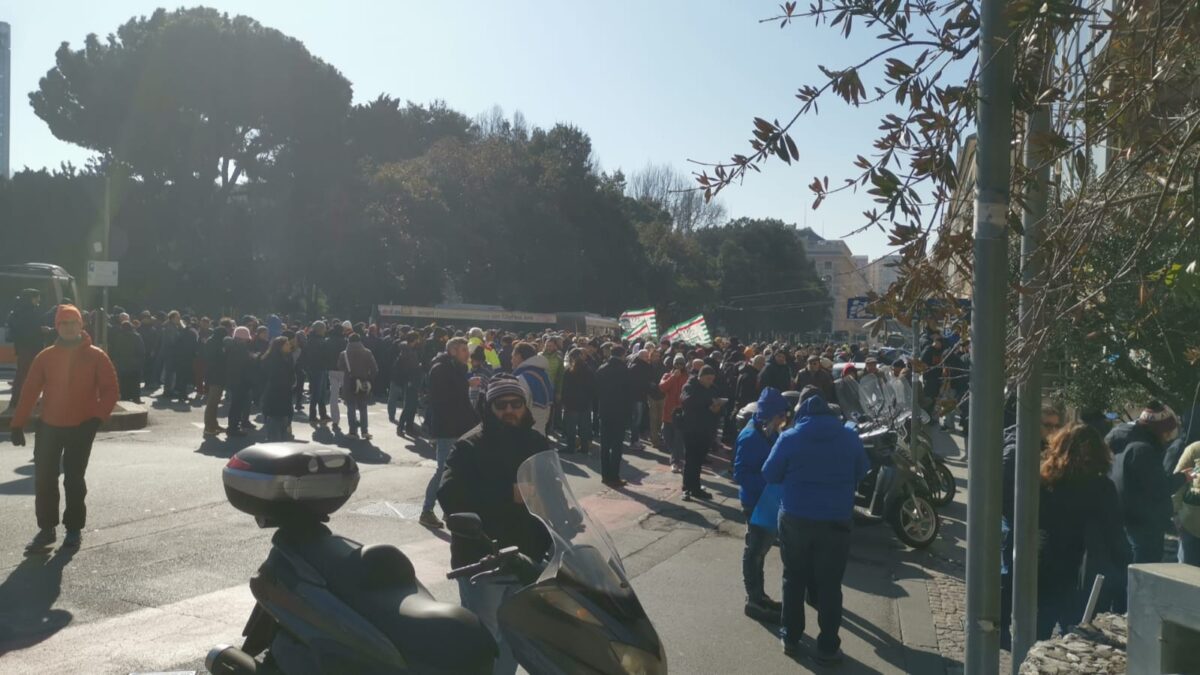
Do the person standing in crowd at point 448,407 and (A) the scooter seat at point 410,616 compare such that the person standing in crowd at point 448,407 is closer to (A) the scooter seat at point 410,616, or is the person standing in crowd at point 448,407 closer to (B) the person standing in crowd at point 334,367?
(A) the scooter seat at point 410,616

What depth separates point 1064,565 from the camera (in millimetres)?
6148

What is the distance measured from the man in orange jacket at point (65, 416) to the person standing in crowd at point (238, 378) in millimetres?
6712

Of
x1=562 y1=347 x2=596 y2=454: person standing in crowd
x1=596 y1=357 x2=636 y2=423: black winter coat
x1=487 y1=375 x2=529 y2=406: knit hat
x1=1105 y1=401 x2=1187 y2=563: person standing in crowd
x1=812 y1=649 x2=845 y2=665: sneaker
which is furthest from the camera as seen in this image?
x1=562 y1=347 x2=596 y2=454: person standing in crowd

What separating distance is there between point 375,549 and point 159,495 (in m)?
7.19

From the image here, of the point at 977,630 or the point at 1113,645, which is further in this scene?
the point at 1113,645

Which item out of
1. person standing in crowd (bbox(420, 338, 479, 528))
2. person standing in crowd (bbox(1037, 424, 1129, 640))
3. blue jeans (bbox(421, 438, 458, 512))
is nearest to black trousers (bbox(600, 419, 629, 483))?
person standing in crowd (bbox(420, 338, 479, 528))

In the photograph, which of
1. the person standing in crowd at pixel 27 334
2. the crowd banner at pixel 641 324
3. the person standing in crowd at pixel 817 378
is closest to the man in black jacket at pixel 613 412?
the person standing in crowd at pixel 817 378

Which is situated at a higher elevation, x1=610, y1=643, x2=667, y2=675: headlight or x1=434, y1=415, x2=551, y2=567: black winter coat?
x1=434, y1=415, x2=551, y2=567: black winter coat

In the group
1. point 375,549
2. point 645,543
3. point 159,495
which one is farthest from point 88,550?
point 375,549

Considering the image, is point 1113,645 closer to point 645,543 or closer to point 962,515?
point 645,543

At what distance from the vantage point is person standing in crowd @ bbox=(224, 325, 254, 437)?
14227 mm

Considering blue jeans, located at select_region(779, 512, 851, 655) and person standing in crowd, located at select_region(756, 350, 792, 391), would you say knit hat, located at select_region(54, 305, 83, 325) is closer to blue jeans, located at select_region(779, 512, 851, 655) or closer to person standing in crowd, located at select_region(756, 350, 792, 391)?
blue jeans, located at select_region(779, 512, 851, 655)

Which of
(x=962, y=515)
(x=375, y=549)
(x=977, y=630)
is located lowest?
(x=962, y=515)

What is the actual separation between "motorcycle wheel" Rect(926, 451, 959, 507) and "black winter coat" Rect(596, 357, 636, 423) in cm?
366
